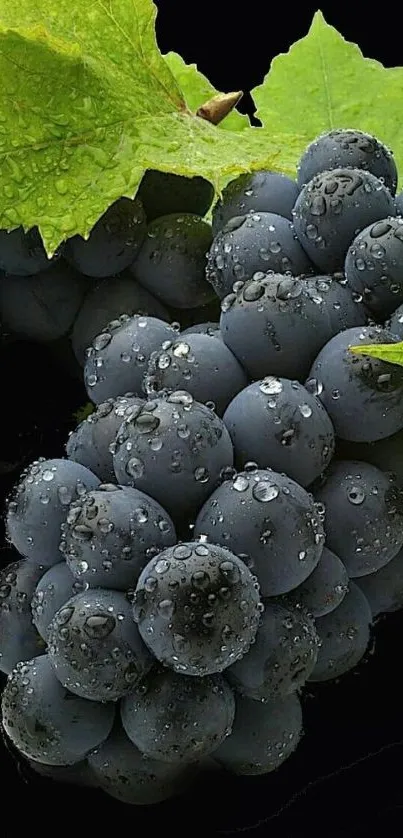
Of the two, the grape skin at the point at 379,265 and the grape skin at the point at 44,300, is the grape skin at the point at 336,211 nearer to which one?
the grape skin at the point at 379,265

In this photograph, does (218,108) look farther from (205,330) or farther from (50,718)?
(50,718)

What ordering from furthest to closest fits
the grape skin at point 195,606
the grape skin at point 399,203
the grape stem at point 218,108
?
the grape stem at point 218,108, the grape skin at point 399,203, the grape skin at point 195,606

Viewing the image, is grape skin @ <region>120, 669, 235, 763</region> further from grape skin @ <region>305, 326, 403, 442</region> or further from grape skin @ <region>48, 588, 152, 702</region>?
grape skin @ <region>305, 326, 403, 442</region>

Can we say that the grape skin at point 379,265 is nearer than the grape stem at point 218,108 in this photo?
Yes

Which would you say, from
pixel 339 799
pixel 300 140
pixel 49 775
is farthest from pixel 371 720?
pixel 300 140

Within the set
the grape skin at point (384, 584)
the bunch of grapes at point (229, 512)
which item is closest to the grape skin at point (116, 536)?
the bunch of grapes at point (229, 512)

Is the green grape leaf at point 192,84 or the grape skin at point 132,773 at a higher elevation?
the green grape leaf at point 192,84

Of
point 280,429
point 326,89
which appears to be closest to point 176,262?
point 280,429

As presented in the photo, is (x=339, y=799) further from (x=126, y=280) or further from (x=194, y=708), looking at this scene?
(x=126, y=280)

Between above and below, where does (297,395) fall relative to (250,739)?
above
